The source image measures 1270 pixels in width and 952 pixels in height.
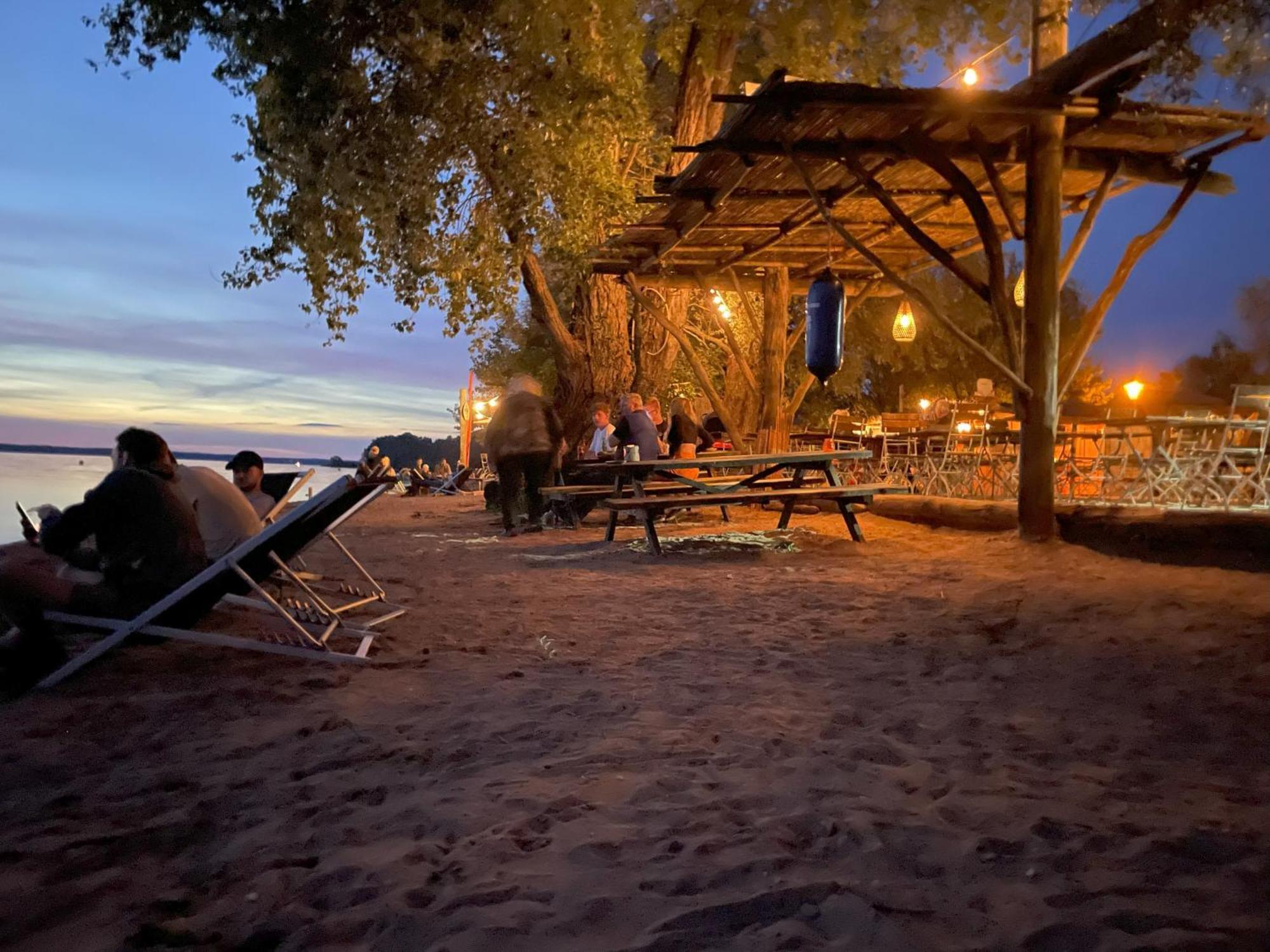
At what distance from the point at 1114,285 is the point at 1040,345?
54.5 inches

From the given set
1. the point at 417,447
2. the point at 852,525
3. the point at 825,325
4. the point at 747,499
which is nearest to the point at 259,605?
the point at 747,499

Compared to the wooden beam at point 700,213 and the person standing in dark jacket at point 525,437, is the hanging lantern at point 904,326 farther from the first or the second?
the person standing in dark jacket at point 525,437

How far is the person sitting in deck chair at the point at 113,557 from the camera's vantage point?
4.08 meters

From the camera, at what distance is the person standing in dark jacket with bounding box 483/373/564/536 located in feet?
34.8

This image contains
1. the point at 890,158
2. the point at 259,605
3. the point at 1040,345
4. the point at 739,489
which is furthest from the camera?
the point at 739,489

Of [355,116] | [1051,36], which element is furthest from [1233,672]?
[355,116]

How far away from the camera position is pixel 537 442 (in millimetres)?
10602

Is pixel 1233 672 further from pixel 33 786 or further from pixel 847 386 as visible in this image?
pixel 847 386

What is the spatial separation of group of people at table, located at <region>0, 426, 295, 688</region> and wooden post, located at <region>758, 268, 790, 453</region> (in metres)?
8.96

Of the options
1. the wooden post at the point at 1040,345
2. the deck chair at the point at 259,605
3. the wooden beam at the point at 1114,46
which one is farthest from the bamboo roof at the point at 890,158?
the deck chair at the point at 259,605

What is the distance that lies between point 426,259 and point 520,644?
788cm

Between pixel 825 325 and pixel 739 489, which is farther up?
pixel 825 325

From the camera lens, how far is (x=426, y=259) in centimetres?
1156

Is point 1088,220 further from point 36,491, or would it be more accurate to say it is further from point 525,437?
point 36,491
